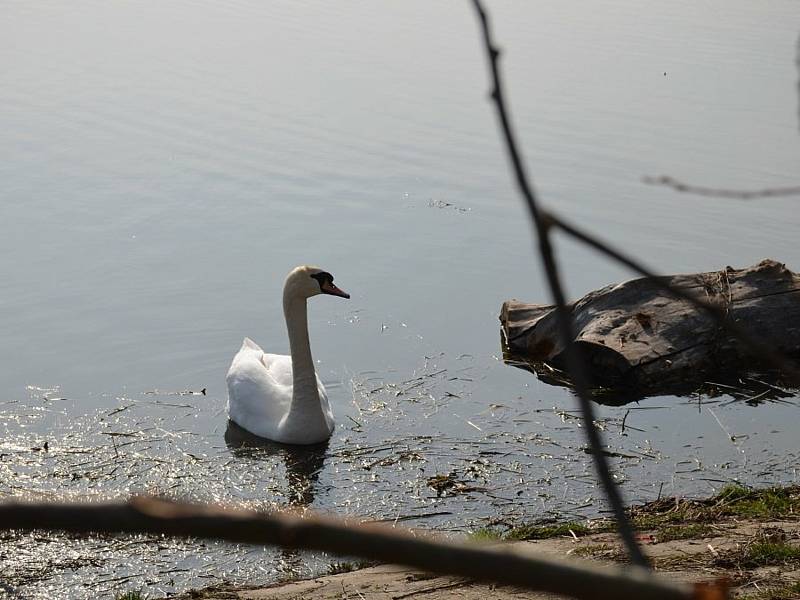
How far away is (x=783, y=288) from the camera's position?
368 inches

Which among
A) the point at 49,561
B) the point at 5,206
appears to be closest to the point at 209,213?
the point at 5,206

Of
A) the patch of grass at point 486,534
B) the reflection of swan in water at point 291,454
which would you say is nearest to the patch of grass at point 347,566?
the patch of grass at point 486,534

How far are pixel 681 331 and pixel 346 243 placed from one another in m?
4.08

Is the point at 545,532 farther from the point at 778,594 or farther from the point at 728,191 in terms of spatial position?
the point at 728,191

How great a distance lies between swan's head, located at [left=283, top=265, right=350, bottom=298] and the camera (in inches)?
344

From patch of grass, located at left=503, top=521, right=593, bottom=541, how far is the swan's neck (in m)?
2.20

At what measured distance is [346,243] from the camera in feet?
39.3

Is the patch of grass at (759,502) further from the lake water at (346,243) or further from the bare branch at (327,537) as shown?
the bare branch at (327,537)

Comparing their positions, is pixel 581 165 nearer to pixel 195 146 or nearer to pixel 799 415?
pixel 195 146

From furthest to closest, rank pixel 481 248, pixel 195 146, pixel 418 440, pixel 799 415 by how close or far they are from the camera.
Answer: pixel 195 146
pixel 481 248
pixel 799 415
pixel 418 440

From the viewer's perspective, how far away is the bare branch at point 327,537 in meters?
0.83

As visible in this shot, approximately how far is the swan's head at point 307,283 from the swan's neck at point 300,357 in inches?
2.2

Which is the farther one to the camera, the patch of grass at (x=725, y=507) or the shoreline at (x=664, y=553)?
the patch of grass at (x=725, y=507)

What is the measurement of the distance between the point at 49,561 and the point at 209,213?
7.20 m
